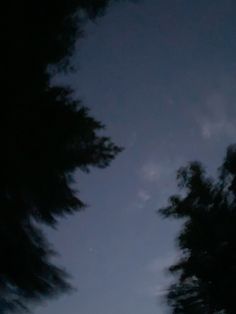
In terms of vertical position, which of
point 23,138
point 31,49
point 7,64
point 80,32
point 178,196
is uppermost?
point 178,196

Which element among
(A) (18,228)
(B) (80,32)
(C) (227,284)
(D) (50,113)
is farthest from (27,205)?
(C) (227,284)

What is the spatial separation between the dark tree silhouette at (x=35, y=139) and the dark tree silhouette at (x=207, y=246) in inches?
277

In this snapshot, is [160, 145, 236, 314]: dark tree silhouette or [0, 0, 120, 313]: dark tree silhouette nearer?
[0, 0, 120, 313]: dark tree silhouette

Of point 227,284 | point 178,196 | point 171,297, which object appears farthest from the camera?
point 178,196

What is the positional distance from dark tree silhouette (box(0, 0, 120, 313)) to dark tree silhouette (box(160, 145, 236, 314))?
277 inches

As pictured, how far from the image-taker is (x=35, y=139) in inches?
272

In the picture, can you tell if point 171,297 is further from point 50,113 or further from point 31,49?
point 31,49

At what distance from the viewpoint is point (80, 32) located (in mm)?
7625

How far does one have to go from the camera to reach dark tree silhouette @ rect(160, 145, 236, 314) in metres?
12.7

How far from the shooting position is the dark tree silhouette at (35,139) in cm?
615

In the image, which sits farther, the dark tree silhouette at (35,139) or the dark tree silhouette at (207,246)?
the dark tree silhouette at (207,246)

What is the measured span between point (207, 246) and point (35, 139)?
29.7 ft

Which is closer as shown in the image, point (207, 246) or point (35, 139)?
point (35, 139)

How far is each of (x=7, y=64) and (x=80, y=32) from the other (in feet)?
7.51
